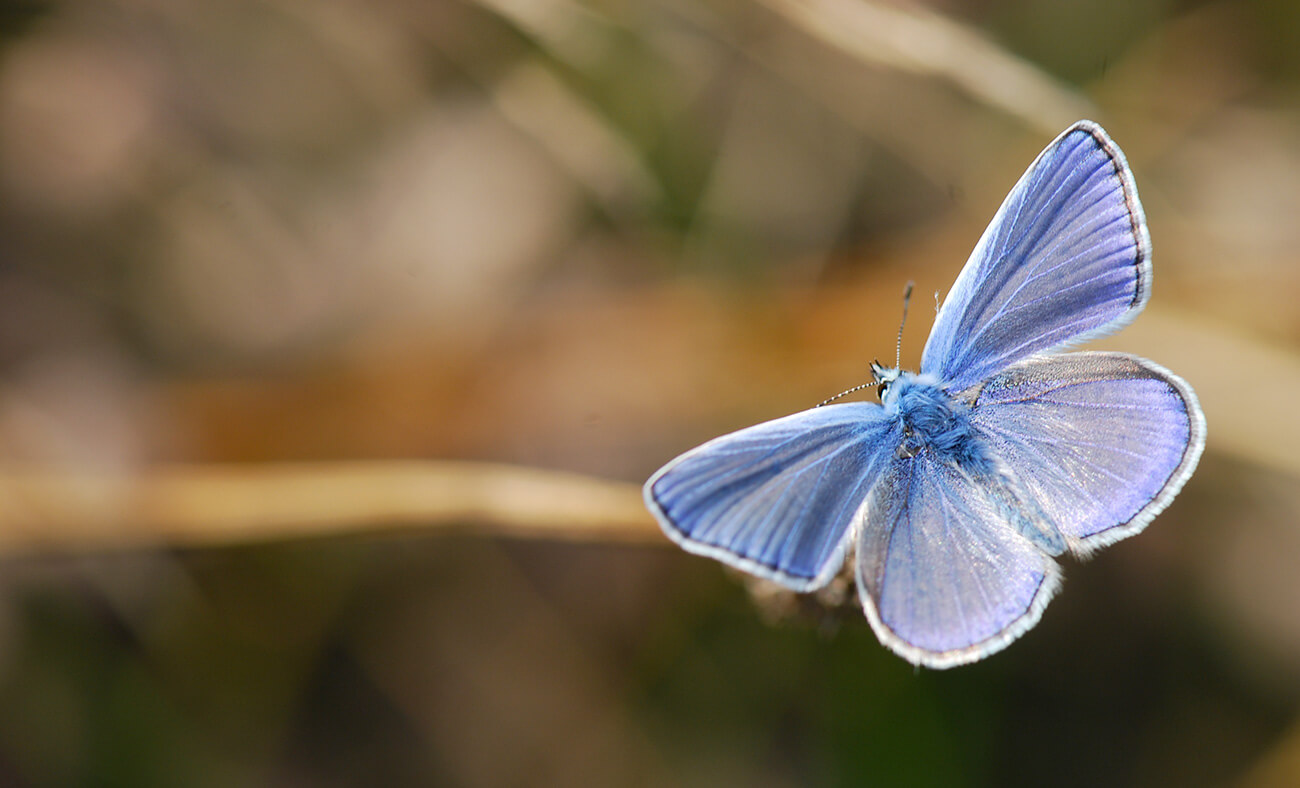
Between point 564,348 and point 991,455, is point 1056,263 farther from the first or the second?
point 564,348

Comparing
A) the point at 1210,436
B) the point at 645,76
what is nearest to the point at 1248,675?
the point at 1210,436

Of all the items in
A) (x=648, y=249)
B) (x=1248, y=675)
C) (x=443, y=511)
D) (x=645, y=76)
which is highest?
(x=645, y=76)

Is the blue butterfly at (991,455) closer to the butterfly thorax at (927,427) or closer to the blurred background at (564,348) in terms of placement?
the butterfly thorax at (927,427)

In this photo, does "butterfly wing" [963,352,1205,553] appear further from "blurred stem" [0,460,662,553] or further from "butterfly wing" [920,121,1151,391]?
"blurred stem" [0,460,662,553]

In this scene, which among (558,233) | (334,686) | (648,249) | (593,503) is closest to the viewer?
(593,503)

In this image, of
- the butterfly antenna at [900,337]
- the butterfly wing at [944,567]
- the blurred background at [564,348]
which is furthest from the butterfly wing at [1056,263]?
the blurred background at [564,348]

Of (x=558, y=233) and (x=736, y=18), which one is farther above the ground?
(x=736, y=18)

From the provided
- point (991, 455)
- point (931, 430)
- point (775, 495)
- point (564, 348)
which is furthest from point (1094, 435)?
point (564, 348)

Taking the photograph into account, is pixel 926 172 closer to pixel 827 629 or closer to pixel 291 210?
pixel 827 629
